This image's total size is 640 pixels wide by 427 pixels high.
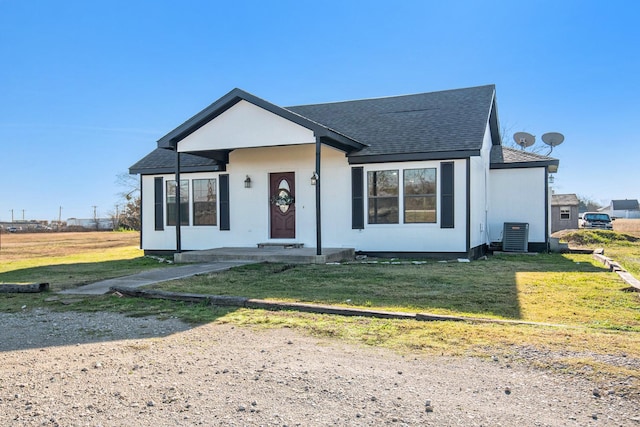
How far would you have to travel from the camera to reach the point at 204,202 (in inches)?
590

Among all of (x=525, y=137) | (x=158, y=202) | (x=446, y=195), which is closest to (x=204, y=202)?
(x=158, y=202)

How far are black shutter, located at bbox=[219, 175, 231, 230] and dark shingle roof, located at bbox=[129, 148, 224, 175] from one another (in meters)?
0.38

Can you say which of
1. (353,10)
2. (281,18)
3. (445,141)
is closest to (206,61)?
(281,18)

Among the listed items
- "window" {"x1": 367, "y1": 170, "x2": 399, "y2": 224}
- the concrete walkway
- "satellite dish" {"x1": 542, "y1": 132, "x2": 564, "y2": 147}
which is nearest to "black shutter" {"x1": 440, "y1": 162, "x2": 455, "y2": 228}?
"window" {"x1": 367, "y1": 170, "x2": 399, "y2": 224}

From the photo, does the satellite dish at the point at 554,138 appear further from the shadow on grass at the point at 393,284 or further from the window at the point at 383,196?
the window at the point at 383,196

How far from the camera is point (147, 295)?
7277mm

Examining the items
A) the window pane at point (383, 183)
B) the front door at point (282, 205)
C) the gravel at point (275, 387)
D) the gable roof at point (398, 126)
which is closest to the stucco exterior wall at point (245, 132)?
the gable roof at point (398, 126)

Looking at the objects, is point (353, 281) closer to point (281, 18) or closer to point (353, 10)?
point (353, 10)

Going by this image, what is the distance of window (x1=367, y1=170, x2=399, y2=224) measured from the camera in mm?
12930

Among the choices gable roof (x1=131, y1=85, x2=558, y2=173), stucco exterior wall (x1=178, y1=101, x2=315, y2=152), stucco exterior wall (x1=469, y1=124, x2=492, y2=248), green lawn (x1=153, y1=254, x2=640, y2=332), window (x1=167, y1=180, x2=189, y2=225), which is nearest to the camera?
green lawn (x1=153, y1=254, x2=640, y2=332)

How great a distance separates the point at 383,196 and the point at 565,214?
21.8 metres

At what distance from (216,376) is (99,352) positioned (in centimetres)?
137

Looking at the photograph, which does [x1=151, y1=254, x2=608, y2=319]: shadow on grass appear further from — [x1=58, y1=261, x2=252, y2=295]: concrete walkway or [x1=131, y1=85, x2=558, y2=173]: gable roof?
[x1=131, y1=85, x2=558, y2=173]: gable roof

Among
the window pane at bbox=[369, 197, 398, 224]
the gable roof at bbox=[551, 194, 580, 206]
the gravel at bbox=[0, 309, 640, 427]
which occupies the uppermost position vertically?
the gable roof at bbox=[551, 194, 580, 206]
